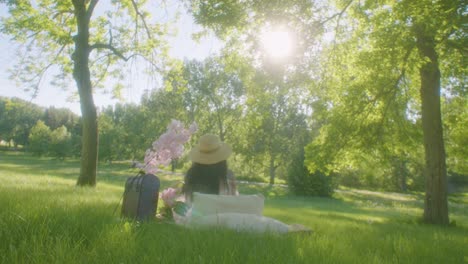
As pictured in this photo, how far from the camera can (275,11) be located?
378 inches

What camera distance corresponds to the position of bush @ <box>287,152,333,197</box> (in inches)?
1097

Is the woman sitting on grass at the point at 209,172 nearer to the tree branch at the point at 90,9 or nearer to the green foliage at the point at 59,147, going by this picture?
the tree branch at the point at 90,9

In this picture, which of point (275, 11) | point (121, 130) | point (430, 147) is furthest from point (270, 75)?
point (121, 130)

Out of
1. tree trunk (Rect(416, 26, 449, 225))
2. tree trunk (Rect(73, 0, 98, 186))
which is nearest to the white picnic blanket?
tree trunk (Rect(73, 0, 98, 186))

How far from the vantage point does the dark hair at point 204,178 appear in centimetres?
688

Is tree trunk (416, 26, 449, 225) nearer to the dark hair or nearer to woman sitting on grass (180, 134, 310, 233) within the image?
woman sitting on grass (180, 134, 310, 233)

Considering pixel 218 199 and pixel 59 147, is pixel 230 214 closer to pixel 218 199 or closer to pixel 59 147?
pixel 218 199

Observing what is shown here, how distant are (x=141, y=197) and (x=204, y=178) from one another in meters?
1.47

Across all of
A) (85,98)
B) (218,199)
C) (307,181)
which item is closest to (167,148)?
(218,199)

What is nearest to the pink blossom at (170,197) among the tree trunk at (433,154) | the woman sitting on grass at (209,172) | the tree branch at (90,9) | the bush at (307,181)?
the woman sitting on grass at (209,172)

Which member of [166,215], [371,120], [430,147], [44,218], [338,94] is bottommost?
[166,215]

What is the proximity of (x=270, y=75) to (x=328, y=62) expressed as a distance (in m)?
2.48

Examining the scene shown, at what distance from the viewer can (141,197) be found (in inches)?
230

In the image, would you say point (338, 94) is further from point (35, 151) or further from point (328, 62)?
point (35, 151)
